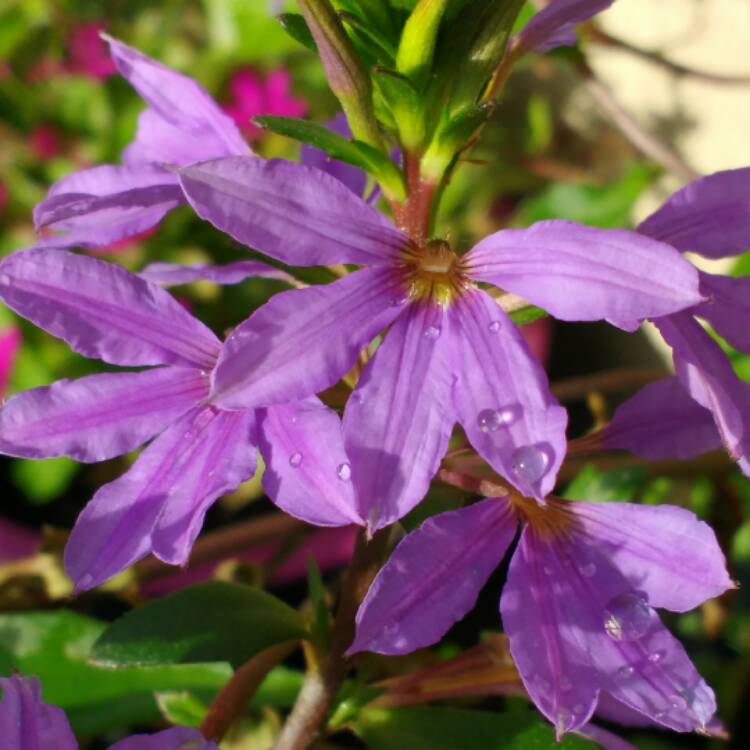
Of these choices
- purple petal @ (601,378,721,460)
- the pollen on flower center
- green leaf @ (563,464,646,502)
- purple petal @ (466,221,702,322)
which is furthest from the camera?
green leaf @ (563,464,646,502)

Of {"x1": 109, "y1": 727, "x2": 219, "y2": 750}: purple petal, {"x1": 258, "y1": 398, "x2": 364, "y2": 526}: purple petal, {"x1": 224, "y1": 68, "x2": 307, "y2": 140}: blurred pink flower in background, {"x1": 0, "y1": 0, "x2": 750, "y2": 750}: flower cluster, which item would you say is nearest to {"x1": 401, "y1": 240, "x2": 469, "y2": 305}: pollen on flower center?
{"x1": 0, "y1": 0, "x2": 750, "y2": 750}: flower cluster

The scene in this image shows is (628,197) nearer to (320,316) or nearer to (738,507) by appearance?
(738,507)

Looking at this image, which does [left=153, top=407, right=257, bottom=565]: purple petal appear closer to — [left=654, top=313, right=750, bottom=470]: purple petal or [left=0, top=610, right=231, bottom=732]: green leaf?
[left=654, top=313, right=750, bottom=470]: purple petal

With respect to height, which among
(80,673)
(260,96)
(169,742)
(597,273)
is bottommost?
(80,673)

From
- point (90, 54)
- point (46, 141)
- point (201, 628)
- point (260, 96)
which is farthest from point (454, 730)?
point (90, 54)

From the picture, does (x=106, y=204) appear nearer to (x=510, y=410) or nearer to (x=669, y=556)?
(x=510, y=410)

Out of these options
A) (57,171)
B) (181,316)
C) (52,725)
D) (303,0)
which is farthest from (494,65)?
(57,171)
